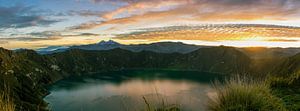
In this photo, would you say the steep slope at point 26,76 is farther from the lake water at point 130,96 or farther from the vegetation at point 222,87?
the lake water at point 130,96

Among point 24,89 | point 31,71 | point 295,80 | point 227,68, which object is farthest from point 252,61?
point 295,80

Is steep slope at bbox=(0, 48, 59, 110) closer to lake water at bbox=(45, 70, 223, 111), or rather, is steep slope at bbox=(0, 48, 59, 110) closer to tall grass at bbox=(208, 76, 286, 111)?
lake water at bbox=(45, 70, 223, 111)

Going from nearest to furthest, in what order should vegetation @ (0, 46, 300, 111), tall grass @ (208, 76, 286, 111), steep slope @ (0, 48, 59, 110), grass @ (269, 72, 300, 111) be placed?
1. tall grass @ (208, 76, 286, 111)
2. vegetation @ (0, 46, 300, 111)
3. grass @ (269, 72, 300, 111)
4. steep slope @ (0, 48, 59, 110)

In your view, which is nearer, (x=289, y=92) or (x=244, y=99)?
(x=244, y=99)

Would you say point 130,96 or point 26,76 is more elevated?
point 130,96

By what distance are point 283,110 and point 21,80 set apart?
9955 cm

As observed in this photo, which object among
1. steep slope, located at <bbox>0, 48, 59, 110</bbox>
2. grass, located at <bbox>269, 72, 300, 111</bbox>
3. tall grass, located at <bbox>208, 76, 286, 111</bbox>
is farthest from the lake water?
steep slope, located at <bbox>0, 48, 59, 110</bbox>

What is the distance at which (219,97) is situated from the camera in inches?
198

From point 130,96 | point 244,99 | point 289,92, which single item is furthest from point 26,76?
point 244,99

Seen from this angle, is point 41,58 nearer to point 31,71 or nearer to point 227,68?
point 31,71

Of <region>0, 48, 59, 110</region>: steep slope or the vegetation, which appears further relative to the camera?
<region>0, 48, 59, 110</region>: steep slope

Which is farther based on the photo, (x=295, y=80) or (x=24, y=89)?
(x=24, y=89)

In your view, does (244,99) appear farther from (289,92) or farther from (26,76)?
(26,76)

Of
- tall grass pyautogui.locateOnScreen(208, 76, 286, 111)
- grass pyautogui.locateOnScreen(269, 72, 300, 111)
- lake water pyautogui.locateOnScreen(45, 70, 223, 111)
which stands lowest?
lake water pyautogui.locateOnScreen(45, 70, 223, 111)
